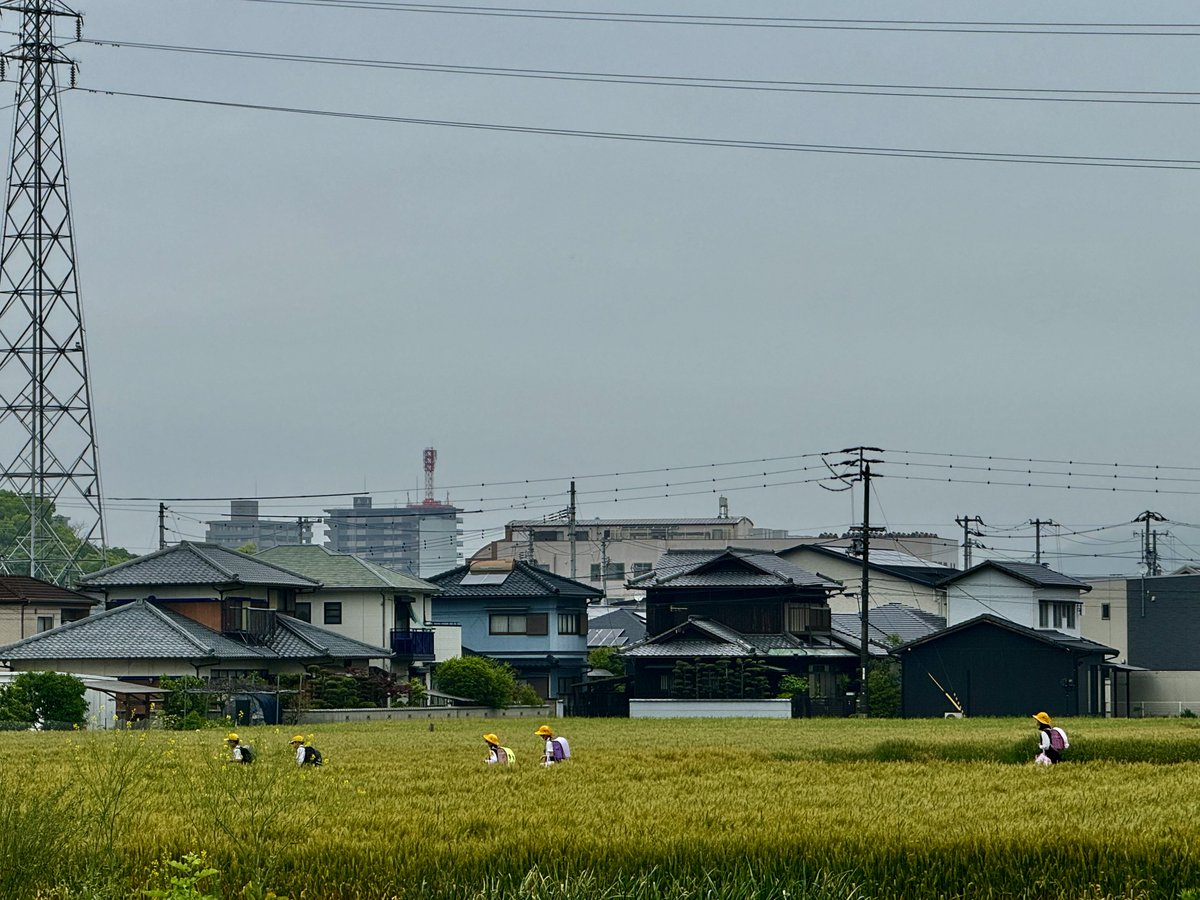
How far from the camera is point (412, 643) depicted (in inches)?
2638

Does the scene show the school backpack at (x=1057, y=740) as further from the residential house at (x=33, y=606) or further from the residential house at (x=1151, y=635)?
the residential house at (x=33, y=606)

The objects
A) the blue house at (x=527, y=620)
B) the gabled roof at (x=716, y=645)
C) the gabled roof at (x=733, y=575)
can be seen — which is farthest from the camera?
the blue house at (x=527, y=620)

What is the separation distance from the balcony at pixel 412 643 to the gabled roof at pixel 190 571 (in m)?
4.62

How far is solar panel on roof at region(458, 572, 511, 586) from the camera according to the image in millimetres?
76319

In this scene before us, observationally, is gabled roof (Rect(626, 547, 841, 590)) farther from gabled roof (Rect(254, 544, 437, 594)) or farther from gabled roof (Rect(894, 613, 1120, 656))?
gabled roof (Rect(254, 544, 437, 594))

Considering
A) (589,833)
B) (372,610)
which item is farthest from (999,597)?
(589,833)

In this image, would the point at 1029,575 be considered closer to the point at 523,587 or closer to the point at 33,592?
the point at 523,587

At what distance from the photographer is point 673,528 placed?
154750mm

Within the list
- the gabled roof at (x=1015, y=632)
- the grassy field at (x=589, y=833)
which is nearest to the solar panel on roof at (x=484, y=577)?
the gabled roof at (x=1015, y=632)

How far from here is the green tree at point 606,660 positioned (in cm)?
7500

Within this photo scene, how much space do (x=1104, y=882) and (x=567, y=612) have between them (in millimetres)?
61112

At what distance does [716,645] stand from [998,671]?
11.3 meters

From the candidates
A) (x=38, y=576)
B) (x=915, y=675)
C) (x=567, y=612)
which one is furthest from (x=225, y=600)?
(x=915, y=675)

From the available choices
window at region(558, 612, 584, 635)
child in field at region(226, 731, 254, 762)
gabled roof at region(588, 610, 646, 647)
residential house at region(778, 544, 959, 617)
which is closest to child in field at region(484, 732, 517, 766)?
child in field at region(226, 731, 254, 762)
